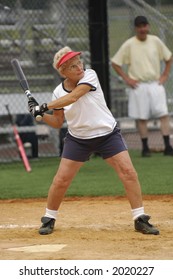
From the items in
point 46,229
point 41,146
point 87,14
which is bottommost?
point 41,146

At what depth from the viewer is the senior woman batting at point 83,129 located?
7945 mm

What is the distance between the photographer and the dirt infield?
7148 mm

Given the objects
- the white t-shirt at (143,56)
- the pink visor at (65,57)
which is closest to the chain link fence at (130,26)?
the white t-shirt at (143,56)

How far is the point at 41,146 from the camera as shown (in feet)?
48.3

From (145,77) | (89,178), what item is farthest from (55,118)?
(145,77)

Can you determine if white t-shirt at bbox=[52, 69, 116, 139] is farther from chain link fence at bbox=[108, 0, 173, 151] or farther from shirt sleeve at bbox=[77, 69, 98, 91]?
chain link fence at bbox=[108, 0, 173, 151]

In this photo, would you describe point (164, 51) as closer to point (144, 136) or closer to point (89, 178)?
point (144, 136)

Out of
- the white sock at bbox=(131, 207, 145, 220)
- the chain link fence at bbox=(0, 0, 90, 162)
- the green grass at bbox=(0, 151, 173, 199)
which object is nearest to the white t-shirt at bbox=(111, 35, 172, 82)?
the chain link fence at bbox=(0, 0, 90, 162)

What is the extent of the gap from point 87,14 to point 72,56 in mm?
6968

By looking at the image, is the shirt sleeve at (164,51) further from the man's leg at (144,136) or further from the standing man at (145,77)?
the man's leg at (144,136)

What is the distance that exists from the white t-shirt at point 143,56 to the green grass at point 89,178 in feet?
4.21

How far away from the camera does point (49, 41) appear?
1509 centimetres
